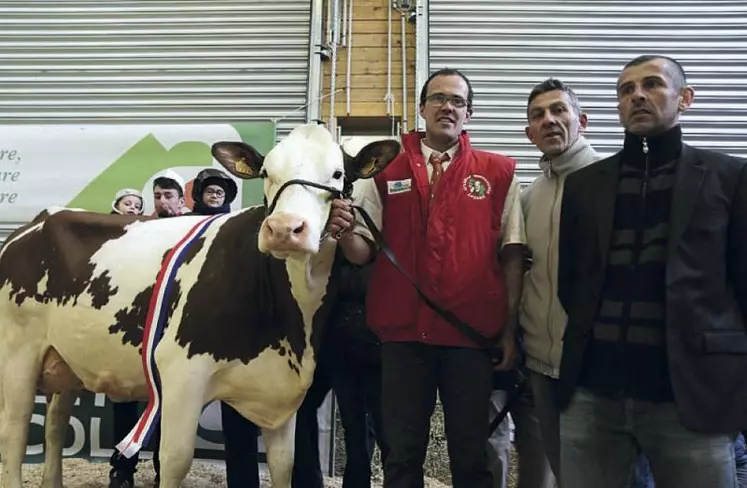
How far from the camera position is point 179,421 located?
8.93ft

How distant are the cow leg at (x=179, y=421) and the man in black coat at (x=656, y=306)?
4.87ft

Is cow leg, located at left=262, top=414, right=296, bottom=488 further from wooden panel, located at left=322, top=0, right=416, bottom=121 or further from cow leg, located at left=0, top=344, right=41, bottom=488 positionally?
wooden panel, located at left=322, top=0, right=416, bottom=121

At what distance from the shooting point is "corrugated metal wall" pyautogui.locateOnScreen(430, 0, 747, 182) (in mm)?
5824

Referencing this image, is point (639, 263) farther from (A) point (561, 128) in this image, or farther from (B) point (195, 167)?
(B) point (195, 167)

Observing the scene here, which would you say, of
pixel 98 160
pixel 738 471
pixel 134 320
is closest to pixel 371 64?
pixel 98 160

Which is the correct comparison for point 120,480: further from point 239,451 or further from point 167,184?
point 167,184

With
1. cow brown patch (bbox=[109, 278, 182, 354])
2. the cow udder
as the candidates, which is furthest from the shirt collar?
the cow udder

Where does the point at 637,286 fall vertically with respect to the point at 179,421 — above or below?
above

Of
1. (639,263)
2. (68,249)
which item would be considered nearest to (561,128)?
(639,263)

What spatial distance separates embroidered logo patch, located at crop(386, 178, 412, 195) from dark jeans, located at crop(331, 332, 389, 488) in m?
0.83

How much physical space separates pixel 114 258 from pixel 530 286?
2.02 metres

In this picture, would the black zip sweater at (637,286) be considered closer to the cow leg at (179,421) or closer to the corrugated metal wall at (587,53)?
the cow leg at (179,421)

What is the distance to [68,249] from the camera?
11.1 feet

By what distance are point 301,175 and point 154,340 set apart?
41.8 inches
